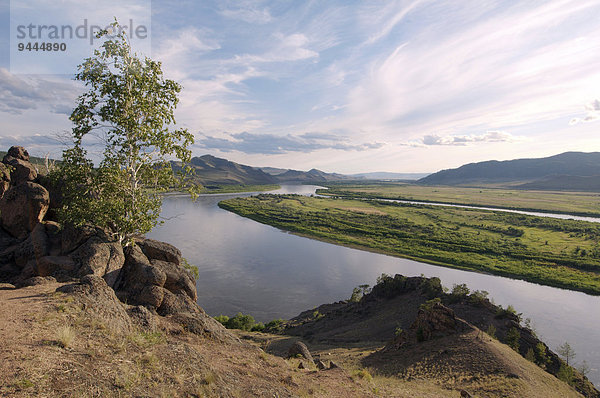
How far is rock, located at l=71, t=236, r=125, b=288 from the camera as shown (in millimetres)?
13942

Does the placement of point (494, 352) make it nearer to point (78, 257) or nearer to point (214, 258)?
point (78, 257)

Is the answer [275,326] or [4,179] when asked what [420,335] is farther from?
[4,179]

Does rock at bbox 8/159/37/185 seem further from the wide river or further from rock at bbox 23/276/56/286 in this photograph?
the wide river

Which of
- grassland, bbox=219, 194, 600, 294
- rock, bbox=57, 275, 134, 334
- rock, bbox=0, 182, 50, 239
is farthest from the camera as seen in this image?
grassland, bbox=219, 194, 600, 294

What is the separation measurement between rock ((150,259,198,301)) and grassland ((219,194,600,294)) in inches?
1984

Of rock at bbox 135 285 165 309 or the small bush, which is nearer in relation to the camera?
the small bush

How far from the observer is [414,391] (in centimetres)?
1498

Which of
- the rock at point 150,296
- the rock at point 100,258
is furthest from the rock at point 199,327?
the rock at point 100,258

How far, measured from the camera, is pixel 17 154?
20.5 meters

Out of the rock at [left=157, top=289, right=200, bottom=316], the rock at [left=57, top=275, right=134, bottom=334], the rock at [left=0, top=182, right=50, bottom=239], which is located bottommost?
the rock at [left=157, top=289, right=200, bottom=316]

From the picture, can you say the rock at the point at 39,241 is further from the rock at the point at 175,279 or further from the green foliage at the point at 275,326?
the green foliage at the point at 275,326

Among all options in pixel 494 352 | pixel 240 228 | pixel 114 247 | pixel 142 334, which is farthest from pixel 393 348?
pixel 240 228

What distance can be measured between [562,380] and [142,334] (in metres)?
24.4

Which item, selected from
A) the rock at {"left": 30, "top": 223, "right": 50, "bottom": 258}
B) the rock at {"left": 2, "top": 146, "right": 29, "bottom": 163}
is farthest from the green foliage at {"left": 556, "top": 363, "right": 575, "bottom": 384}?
the rock at {"left": 2, "top": 146, "right": 29, "bottom": 163}
